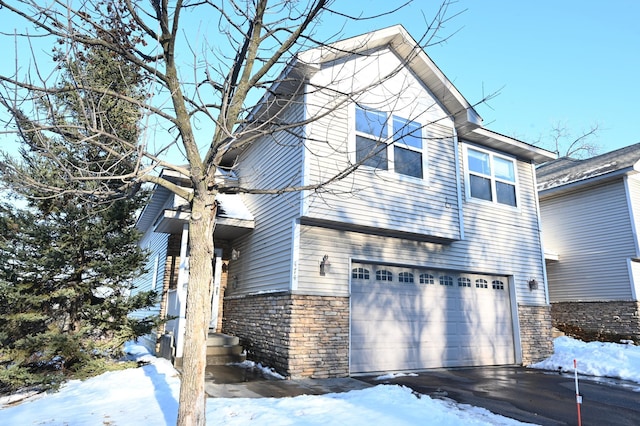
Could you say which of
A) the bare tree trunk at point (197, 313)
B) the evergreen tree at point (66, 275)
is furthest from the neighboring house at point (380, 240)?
the bare tree trunk at point (197, 313)

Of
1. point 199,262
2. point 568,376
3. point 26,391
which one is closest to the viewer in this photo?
point 199,262

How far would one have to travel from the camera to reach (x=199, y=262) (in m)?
3.66

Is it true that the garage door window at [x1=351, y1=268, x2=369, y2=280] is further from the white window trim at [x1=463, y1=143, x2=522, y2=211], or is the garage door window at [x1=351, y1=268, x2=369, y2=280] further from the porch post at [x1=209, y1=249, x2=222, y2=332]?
the porch post at [x1=209, y1=249, x2=222, y2=332]

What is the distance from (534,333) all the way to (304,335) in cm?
702

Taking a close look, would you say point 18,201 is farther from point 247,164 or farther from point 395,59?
point 395,59

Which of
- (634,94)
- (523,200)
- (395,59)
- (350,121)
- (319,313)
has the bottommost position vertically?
(319,313)

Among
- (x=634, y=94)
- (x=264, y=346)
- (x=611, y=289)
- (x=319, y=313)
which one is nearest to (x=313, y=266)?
(x=319, y=313)

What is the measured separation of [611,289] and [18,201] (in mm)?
A: 16875

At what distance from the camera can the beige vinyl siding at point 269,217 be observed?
8.27 meters

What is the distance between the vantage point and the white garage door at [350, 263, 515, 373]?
28.5 feet

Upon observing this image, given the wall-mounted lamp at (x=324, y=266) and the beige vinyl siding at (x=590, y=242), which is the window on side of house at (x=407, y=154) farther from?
the beige vinyl siding at (x=590, y=242)

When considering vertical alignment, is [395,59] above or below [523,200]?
above

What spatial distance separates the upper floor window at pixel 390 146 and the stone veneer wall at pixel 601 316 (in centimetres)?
923

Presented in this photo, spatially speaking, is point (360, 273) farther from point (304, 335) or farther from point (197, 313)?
point (197, 313)
